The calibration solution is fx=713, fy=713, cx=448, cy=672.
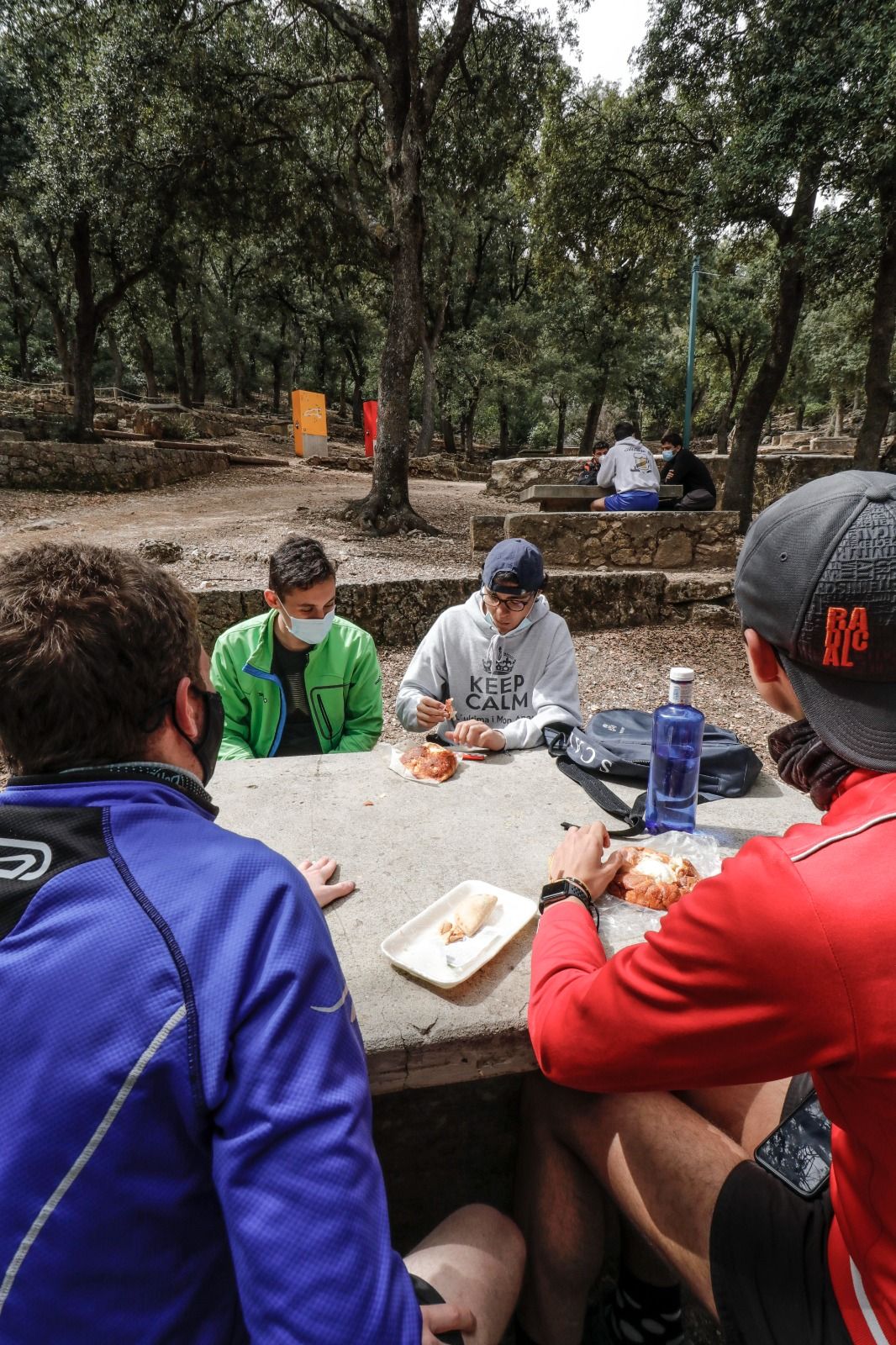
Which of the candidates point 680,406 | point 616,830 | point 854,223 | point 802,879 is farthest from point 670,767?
point 680,406

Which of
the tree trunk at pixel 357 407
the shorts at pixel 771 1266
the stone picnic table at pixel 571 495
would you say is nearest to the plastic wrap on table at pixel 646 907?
the shorts at pixel 771 1266

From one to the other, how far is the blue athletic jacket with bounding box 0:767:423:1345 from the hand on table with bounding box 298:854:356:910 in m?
0.74

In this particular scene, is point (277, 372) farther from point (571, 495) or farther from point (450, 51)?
point (571, 495)

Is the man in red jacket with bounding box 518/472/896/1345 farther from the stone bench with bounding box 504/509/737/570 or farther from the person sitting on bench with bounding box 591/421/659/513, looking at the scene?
the person sitting on bench with bounding box 591/421/659/513

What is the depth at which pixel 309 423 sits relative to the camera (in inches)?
847

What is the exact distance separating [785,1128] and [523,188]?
15.2 metres

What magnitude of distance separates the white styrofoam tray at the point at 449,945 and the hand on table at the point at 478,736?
88 cm

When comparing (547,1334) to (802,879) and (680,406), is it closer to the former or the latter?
(802,879)

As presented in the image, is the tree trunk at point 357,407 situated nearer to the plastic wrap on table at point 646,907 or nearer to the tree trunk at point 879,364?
the tree trunk at point 879,364

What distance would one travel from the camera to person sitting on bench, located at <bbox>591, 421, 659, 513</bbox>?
8516 mm

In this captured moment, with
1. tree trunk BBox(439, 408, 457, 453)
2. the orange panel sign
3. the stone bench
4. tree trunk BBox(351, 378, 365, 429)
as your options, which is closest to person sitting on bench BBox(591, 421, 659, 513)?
the stone bench

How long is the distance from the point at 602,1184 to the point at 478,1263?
0.98ft

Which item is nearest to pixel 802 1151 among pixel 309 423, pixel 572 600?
pixel 572 600

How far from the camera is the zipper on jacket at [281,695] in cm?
298
